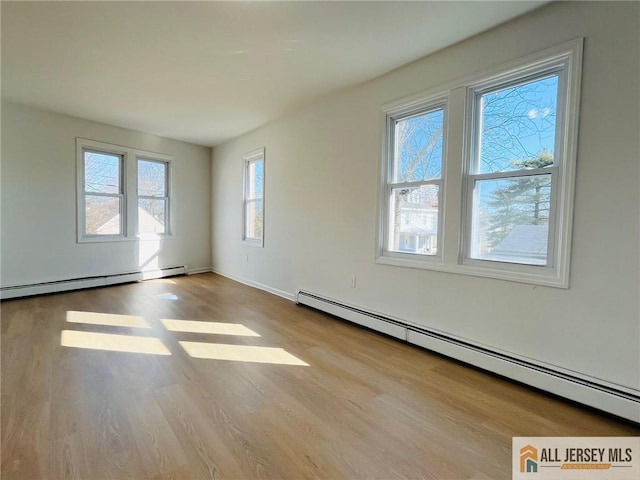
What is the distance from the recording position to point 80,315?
347 centimetres

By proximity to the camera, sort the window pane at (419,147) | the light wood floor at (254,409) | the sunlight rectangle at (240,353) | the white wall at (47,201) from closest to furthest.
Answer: the light wood floor at (254,409), the sunlight rectangle at (240,353), the window pane at (419,147), the white wall at (47,201)

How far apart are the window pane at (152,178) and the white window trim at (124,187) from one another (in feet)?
0.32

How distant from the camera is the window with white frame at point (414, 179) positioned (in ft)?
9.09

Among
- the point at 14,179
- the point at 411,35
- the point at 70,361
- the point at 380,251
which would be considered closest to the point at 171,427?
the point at 70,361

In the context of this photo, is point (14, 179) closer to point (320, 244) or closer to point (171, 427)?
point (320, 244)

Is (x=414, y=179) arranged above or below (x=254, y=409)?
above

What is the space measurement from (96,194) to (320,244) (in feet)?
12.2

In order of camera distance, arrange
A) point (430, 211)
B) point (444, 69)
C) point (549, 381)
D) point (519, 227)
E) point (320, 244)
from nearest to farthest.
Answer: point (549, 381)
point (519, 227)
point (444, 69)
point (430, 211)
point (320, 244)

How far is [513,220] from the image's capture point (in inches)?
90.6

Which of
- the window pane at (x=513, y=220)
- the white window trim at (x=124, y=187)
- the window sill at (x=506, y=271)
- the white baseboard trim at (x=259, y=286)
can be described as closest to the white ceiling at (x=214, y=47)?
the white window trim at (x=124, y=187)

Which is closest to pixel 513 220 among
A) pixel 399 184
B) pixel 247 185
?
pixel 399 184

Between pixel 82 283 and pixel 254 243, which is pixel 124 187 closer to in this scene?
pixel 82 283

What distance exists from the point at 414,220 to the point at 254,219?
3068mm

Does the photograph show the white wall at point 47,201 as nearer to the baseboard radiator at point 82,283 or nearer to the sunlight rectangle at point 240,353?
the baseboard radiator at point 82,283
